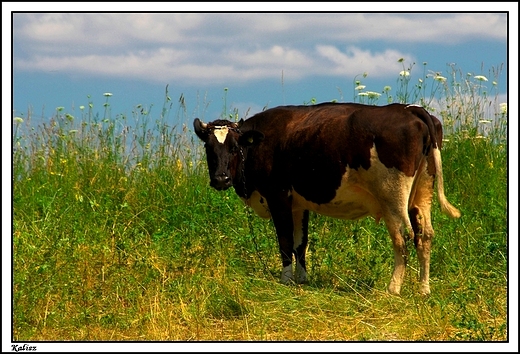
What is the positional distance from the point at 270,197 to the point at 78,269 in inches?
85.7

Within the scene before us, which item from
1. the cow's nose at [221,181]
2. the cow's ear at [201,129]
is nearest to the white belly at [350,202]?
the cow's nose at [221,181]

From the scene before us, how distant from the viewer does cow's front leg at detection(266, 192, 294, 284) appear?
9195 millimetres

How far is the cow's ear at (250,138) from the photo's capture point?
922 cm

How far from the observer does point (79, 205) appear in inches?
449

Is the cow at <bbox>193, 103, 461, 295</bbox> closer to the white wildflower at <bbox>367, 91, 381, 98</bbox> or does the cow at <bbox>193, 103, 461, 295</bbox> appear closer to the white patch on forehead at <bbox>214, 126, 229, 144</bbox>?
the white patch on forehead at <bbox>214, 126, 229, 144</bbox>

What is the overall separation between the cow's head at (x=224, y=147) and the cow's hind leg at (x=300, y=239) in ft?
2.72

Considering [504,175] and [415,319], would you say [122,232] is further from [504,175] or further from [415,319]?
[504,175]

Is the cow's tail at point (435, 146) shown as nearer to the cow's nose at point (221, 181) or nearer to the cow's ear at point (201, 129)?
the cow's nose at point (221, 181)

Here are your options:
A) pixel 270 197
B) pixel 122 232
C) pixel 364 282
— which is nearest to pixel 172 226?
pixel 122 232

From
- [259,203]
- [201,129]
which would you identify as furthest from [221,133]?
[259,203]

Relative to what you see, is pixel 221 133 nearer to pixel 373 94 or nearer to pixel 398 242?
pixel 398 242

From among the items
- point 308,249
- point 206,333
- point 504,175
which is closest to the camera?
point 206,333

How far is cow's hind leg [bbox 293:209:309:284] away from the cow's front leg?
110 millimetres

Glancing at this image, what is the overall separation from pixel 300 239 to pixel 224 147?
138 cm
